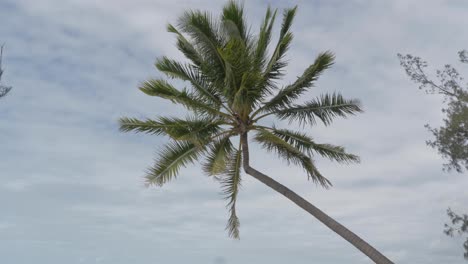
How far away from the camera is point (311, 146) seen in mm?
16750

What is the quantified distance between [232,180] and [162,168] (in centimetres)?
222

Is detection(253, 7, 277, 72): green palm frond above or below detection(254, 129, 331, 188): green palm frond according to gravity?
above

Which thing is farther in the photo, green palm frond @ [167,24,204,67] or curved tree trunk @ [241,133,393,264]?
green palm frond @ [167,24,204,67]

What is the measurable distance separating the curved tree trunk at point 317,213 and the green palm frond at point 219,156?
0.75 meters

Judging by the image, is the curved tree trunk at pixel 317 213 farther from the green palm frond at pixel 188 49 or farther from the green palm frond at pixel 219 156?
the green palm frond at pixel 188 49

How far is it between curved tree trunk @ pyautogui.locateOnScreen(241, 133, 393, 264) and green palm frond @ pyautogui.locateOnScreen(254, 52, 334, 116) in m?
1.40

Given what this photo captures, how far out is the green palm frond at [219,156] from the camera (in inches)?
648

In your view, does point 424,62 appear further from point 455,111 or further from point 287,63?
point 287,63

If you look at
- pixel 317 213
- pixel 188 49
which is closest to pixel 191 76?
pixel 188 49

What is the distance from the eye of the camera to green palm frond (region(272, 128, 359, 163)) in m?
16.7

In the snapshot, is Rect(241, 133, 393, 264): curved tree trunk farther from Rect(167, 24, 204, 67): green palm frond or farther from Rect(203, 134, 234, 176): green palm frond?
Rect(167, 24, 204, 67): green palm frond

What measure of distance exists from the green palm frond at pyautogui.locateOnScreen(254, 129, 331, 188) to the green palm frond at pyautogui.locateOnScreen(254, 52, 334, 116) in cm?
97

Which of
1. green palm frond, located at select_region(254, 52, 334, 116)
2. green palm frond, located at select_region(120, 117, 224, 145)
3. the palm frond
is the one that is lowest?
green palm frond, located at select_region(120, 117, 224, 145)

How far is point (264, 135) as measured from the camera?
15.7 meters
